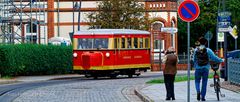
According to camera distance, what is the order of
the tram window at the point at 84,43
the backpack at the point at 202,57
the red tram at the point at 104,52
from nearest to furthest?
the backpack at the point at 202,57
the red tram at the point at 104,52
the tram window at the point at 84,43

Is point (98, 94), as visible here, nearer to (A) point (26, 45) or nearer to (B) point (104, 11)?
(A) point (26, 45)

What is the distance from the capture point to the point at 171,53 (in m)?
22.6

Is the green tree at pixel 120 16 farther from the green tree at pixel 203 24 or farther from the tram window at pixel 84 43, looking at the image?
the green tree at pixel 203 24

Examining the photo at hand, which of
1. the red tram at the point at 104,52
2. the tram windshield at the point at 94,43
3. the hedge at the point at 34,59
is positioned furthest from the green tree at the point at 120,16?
the tram windshield at the point at 94,43

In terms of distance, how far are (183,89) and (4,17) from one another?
92.0 ft

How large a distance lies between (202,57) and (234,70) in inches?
331

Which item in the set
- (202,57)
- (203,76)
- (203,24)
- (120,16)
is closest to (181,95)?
(203,76)

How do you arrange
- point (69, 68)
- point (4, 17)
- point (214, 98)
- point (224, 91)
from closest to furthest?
1. point (214, 98)
2. point (224, 91)
3. point (69, 68)
4. point (4, 17)

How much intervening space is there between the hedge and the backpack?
23.4 metres

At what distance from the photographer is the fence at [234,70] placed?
28380 mm

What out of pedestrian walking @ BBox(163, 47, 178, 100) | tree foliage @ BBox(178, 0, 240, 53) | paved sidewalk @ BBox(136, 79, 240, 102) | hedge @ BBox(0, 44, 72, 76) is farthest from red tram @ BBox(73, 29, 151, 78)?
tree foliage @ BBox(178, 0, 240, 53)

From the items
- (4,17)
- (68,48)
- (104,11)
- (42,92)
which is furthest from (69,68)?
(42,92)

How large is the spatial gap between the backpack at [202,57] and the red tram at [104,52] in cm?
2129

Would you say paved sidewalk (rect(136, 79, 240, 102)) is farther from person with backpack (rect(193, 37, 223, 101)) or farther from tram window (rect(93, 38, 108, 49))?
tram window (rect(93, 38, 108, 49))
